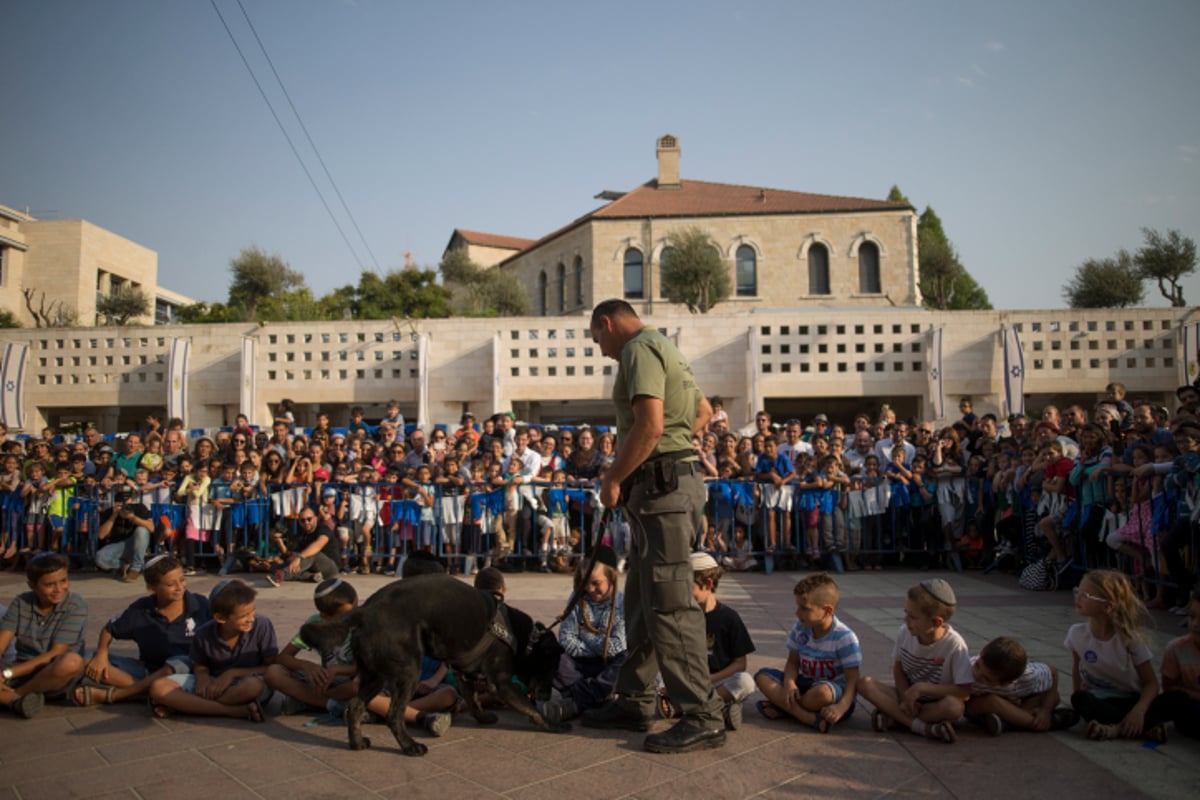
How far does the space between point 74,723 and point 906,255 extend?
44.4 meters

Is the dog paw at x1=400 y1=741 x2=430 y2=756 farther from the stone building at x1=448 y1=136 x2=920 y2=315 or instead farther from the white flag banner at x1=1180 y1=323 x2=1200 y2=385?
the stone building at x1=448 y1=136 x2=920 y2=315

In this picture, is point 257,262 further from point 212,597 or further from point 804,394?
point 212,597

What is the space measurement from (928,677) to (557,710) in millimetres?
1907

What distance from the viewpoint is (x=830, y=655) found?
4.16 metres

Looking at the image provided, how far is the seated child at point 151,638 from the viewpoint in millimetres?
4516

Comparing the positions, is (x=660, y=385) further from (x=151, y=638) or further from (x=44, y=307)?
(x=44, y=307)

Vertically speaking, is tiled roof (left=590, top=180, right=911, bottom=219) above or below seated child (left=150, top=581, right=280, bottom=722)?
above

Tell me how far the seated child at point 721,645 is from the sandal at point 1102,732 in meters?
1.61

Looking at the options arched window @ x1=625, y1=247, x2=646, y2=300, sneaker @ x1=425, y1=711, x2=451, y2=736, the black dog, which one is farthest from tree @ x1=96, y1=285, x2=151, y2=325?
the black dog

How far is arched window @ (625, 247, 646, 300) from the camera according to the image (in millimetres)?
44969

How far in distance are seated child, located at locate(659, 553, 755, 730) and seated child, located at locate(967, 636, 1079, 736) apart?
1.15m

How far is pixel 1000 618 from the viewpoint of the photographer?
6.82 meters

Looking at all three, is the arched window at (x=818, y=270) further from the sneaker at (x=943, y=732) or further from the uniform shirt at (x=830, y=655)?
the sneaker at (x=943, y=732)

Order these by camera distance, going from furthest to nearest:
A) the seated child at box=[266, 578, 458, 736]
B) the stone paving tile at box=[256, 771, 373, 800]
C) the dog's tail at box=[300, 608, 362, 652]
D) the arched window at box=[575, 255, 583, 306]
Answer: the arched window at box=[575, 255, 583, 306] < the seated child at box=[266, 578, 458, 736] < the dog's tail at box=[300, 608, 362, 652] < the stone paving tile at box=[256, 771, 373, 800]
